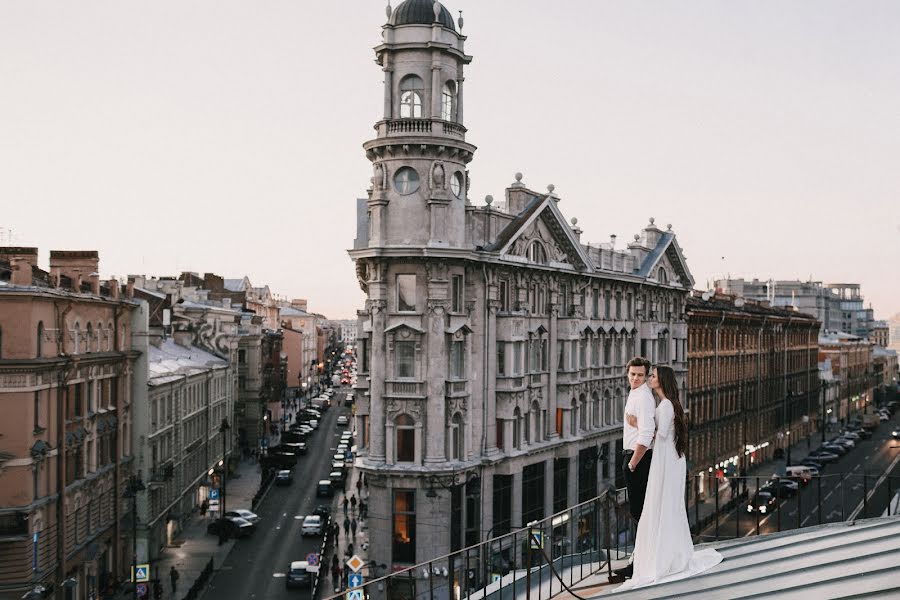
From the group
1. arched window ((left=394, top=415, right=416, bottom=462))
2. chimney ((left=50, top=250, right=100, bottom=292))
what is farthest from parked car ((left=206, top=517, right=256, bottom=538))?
arched window ((left=394, top=415, right=416, bottom=462))

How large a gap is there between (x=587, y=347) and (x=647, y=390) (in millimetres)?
39458

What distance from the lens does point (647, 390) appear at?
12156 millimetres

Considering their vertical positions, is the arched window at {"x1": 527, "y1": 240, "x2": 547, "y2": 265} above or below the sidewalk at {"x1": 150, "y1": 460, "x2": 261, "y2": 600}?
above

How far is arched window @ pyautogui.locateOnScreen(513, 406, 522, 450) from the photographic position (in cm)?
4357

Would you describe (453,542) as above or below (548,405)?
below

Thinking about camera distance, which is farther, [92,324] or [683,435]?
[92,324]

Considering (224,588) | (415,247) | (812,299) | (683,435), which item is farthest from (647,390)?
(812,299)

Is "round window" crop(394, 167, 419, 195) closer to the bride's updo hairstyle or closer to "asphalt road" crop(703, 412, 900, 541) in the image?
"asphalt road" crop(703, 412, 900, 541)

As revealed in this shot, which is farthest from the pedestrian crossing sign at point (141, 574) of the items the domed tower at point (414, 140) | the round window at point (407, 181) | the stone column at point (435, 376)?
the round window at point (407, 181)

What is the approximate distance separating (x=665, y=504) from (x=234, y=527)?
4819 centimetres

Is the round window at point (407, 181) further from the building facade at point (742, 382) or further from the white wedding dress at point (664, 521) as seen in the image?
the building facade at point (742, 382)

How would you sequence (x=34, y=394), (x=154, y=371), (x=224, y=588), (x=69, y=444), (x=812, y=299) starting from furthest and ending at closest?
(x=812, y=299) < (x=154, y=371) < (x=224, y=588) < (x=69, y=444) < (x=34, y=394)

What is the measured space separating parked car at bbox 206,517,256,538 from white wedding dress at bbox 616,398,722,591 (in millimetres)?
46909

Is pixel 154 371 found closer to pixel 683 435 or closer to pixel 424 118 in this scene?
pixel 424 118
